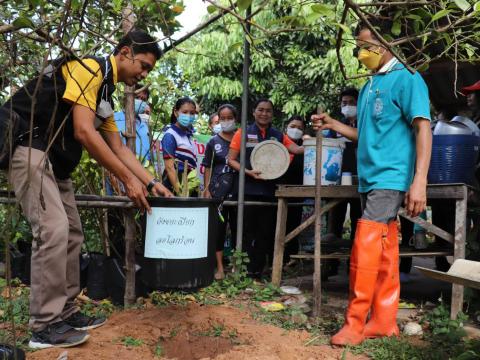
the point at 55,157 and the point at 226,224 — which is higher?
the point at 55,157

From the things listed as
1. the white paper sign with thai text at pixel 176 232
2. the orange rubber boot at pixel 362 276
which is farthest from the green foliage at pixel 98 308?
the orange rubber boot at pixel 362 276

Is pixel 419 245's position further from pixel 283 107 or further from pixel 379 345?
pixel 283 107

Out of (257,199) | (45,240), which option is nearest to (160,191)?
(45,240)

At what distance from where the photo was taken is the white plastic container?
418cm

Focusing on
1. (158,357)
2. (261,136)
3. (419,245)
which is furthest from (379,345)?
(261,136)

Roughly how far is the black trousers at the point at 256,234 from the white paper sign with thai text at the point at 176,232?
6.45ft

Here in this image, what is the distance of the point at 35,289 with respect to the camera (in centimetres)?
270

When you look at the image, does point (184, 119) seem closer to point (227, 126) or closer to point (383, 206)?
point (227, 126)

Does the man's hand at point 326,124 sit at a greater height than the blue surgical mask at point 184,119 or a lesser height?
lesser

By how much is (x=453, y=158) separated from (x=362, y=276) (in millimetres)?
1414

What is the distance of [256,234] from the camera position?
510 centimetres

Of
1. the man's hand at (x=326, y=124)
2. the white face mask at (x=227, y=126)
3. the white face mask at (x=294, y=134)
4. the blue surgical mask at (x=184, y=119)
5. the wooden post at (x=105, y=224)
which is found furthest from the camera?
the white face mask at (x=294, y=134)

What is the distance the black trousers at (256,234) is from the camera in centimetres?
504

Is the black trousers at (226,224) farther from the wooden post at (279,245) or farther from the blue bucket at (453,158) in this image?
the blue bucket at (453,158)
